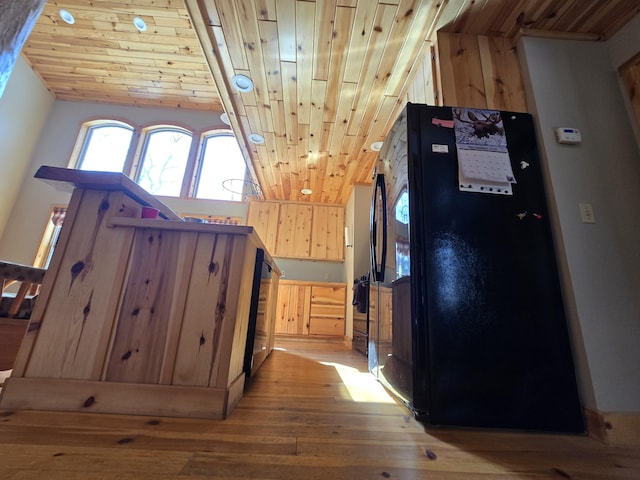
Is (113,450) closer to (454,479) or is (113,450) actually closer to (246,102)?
(454,479)

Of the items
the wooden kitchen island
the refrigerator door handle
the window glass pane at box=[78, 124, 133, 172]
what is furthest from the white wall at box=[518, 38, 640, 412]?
the window glass pane at box=[78, 124, 133, 172]

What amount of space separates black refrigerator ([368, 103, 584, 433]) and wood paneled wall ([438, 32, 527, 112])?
245mm

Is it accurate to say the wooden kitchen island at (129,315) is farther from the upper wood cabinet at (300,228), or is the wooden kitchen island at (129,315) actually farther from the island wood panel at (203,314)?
the upper wood cabinet at (300,228)

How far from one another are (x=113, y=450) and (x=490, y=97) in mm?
2489

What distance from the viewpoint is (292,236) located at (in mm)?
4957

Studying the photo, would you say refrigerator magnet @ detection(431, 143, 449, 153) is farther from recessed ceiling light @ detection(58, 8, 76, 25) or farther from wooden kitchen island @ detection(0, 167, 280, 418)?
recessed ceiling light @ detection(58, 8, 76, 25)

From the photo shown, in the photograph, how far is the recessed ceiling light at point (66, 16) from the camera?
377cm

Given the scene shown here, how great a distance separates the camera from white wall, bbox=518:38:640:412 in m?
1.18

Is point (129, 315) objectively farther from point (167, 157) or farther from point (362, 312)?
point (167, 157)

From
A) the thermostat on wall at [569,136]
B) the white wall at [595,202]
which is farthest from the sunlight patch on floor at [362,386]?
the thermostat on wall at [569,136]

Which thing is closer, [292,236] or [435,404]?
[435,404]

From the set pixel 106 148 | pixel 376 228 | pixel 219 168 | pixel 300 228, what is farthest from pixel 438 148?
pixel 106 148

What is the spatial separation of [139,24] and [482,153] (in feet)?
16.5

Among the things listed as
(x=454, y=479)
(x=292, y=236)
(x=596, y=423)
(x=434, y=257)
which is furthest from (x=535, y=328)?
(x=292, y=236)
